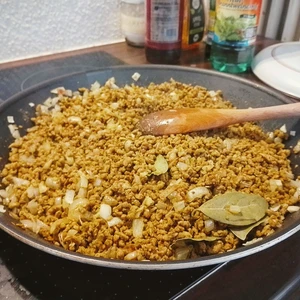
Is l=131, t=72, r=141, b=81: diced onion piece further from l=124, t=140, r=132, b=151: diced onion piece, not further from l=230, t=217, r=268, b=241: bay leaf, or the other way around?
l=230, t=217, r=268, b=241: bay leaf

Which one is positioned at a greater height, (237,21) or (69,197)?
(237,21)

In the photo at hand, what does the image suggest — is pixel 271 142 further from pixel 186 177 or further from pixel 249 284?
pixel 249 284

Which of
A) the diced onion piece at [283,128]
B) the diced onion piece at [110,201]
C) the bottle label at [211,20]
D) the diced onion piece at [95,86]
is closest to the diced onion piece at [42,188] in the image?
the diced onion piece at [110,201]

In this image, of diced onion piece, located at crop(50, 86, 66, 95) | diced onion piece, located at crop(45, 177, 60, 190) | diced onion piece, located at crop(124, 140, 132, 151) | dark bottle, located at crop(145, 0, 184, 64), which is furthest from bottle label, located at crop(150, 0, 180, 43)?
diced onion piece, located at crop(45, 177, 60, 190)

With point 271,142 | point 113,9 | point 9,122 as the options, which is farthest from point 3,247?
point 113,9

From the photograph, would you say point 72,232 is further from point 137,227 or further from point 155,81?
point 155,81

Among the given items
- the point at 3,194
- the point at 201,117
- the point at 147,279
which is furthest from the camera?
the point at 201,117

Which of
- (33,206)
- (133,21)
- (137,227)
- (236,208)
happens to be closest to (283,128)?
(236,208)
